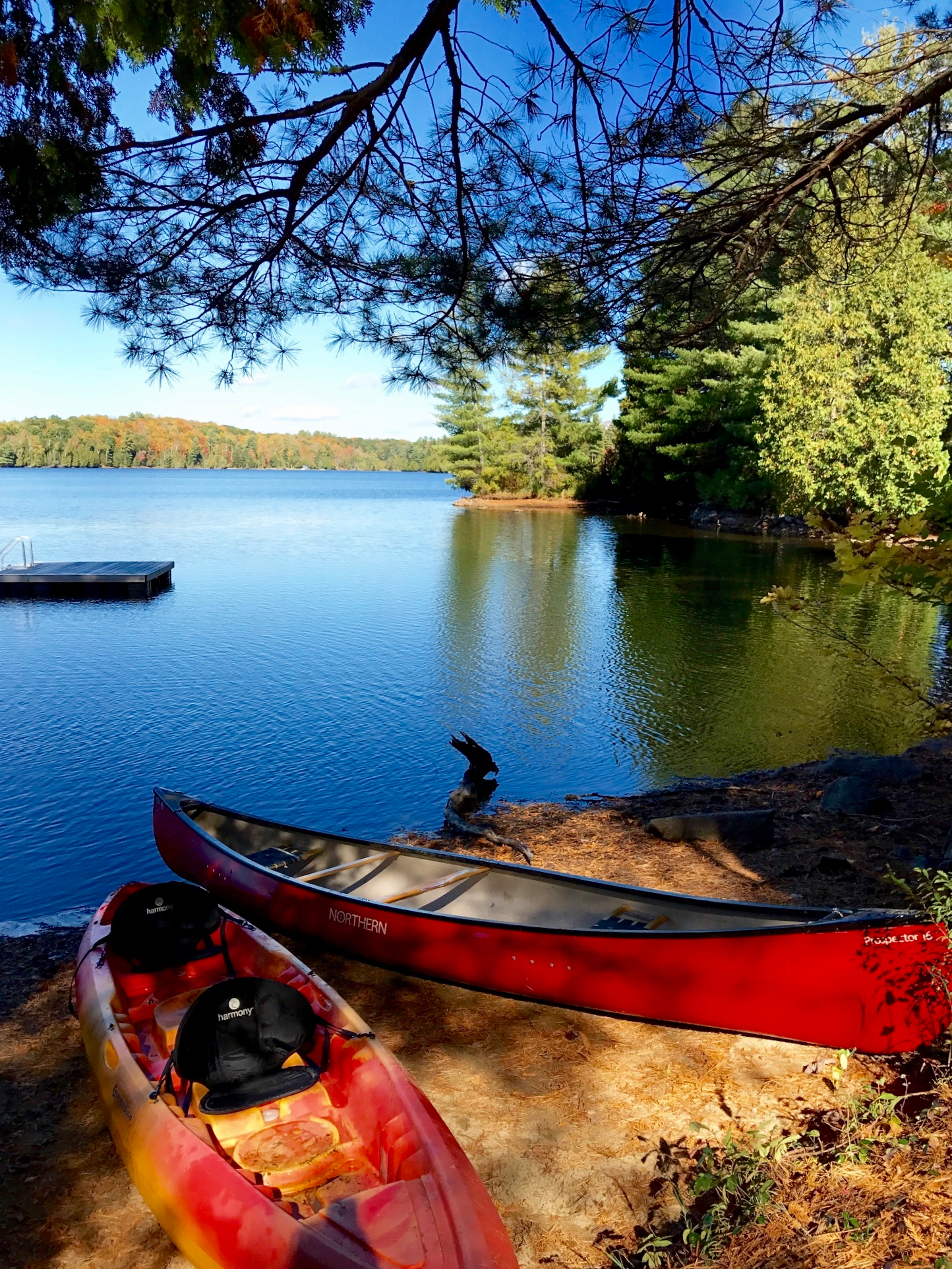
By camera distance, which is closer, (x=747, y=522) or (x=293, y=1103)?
(x=293, y=1103)

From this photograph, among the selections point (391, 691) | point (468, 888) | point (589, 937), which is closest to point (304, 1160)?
point (589, 937)

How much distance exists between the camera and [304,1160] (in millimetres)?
3561

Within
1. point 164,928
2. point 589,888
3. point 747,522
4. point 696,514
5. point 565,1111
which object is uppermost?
point 696,514

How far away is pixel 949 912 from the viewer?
3859mm

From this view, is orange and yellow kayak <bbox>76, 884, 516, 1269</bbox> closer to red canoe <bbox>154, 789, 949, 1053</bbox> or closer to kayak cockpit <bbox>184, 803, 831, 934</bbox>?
red canoe <bbox>154, 789, 949, 1053</bbox>

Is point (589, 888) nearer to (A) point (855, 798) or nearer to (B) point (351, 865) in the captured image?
(B) point (351, 865)

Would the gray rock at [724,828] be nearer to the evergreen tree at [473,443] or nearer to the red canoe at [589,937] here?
the red canoe at [589,937]

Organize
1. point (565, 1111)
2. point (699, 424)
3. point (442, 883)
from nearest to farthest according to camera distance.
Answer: point (565, 1111), point (442, 883), point (699, 424)

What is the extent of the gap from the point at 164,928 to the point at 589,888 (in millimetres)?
2527

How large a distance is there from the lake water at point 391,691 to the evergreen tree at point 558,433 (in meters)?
26.5

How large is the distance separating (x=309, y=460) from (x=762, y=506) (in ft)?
486

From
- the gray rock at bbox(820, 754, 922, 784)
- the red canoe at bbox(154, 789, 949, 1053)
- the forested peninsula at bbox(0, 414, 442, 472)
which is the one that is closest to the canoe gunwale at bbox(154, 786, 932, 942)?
the red canoe at bbox(154, 789, 949, 1053)

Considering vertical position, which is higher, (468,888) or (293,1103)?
(293,1103)

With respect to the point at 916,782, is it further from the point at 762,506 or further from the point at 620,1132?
the point at 762,506
